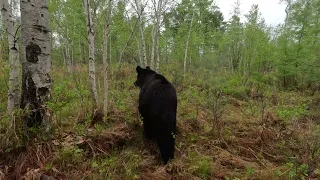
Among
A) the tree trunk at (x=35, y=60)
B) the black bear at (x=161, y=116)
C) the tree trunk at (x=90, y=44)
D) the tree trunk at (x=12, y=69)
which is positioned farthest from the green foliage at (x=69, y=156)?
the tree trunk at (x=90, y=44)

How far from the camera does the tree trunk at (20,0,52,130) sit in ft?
8.87

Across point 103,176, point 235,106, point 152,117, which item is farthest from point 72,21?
point 103,176

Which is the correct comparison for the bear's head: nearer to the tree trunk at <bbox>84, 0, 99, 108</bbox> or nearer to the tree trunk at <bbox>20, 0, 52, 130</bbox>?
the tree trunk at <bbox>84, 0, 99, 108</bbox>

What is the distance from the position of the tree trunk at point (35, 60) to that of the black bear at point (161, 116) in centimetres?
156

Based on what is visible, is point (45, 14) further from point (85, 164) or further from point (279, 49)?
point (279, 49)

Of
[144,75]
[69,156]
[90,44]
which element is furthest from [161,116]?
[90,44]

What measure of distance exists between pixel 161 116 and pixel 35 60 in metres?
1.94

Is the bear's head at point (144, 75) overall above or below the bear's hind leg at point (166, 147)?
above

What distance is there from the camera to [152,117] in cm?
357

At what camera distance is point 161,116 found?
3385 millimetres

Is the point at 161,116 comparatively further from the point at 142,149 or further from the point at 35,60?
the point at 35,60

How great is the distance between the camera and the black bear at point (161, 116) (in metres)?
3.24

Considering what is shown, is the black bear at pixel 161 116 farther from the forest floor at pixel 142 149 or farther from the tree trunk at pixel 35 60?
the tree trunk at pixel 35 60

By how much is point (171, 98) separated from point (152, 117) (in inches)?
17.9
